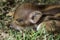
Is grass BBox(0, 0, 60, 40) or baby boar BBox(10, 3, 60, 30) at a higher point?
baby boar BBox(10, 3, 60, 30)

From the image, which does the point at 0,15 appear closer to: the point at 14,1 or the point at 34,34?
the point at 14,1

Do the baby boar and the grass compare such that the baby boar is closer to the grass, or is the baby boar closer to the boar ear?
the boar ear

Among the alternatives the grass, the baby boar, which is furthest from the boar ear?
the grass

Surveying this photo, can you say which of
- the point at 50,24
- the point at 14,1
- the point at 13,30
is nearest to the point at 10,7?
the point at 14,1

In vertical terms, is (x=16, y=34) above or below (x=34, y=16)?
below

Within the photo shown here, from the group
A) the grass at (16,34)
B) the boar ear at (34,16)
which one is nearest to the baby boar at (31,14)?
the boar ear at (34,16)

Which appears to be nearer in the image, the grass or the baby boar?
the grass

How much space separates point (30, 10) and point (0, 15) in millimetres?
874

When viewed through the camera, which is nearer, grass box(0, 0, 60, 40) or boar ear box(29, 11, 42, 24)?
grass box(0, 0, 60, 40)

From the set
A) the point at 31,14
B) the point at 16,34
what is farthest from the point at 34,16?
the point at 16,34

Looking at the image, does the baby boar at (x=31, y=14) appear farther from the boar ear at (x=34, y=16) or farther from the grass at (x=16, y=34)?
the grass at (x=16, y=34)

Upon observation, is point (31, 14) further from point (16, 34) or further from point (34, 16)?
point (16, 34)

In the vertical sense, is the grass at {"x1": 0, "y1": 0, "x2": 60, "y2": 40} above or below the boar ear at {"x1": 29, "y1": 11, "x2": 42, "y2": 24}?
below

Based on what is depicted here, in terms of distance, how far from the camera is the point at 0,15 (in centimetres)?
527
